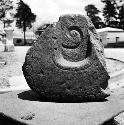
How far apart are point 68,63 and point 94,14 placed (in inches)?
2205

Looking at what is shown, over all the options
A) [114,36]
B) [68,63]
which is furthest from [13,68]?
[114,36]

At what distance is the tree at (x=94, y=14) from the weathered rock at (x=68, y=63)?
53581 mm

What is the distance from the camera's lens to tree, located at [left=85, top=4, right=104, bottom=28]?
→ 5897 cm

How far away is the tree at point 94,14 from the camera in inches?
2322

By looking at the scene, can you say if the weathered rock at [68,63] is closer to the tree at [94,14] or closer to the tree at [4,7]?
the tree at [4,7]

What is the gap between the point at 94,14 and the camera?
60531 millimetres

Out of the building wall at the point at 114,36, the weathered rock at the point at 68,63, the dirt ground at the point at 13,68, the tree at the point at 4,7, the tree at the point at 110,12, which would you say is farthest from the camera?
the tree at the point at 110,12

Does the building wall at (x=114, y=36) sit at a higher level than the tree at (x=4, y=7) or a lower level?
lower

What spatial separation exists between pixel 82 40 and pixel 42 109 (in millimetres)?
1546

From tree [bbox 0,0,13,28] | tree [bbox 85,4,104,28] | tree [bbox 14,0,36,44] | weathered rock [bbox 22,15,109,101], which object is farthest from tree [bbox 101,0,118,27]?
weathered rock [bbox 22,15,109,101]

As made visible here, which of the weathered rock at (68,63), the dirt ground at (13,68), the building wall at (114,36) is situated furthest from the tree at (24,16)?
the weathered rock at (68,63)

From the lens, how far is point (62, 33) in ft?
19.1

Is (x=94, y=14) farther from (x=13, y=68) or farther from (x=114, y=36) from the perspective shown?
(x=13, y=68)

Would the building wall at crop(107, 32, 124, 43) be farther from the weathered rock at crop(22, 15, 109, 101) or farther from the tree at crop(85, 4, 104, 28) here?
the weathered rock at crop(22, 15, 109, 101)
